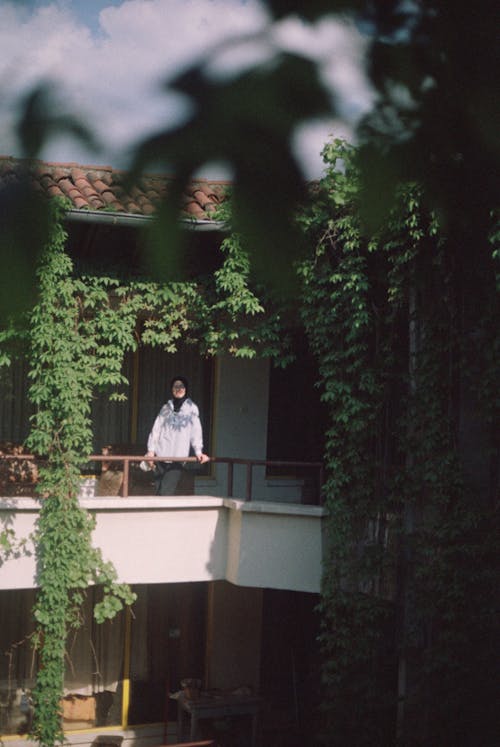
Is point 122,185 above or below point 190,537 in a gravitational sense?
above

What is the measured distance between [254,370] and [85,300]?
306 centimetres

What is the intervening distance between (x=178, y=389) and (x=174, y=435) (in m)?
0.56

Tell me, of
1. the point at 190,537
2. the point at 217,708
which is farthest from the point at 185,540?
the point at 217,708

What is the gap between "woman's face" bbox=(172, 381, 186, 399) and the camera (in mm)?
9938

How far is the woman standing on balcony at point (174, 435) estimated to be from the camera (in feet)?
33.0

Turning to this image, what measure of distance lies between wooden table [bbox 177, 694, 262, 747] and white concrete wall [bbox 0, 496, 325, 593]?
2.44 meters

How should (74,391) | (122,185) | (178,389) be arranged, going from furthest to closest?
(178,389)
(74,391)
(122,185)

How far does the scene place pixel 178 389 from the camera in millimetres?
9938

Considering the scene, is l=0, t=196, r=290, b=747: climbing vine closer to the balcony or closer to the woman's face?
the balcony

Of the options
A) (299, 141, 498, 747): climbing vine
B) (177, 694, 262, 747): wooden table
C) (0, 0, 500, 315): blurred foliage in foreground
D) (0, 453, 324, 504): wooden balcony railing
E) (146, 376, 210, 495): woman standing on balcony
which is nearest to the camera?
(0, 0, 500, 315): blurred foliage in foreground

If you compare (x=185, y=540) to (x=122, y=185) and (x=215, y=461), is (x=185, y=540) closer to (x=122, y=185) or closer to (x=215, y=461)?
(x=215, y=461)

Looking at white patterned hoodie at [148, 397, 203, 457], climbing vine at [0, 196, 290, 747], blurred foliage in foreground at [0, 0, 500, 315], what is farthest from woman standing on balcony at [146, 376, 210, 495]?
blurred foliage in foreground at [0, 0, 500, 315]

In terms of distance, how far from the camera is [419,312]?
8883 mm

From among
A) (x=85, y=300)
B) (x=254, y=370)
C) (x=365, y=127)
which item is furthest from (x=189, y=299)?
(x=365, y=127)
